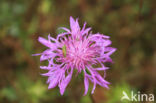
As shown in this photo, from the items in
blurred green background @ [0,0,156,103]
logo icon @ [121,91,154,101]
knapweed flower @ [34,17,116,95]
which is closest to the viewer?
knapweed flower @ [34,17,116,95]

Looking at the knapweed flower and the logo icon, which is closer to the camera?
the knapweed flower

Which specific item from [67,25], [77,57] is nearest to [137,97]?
[77,57]

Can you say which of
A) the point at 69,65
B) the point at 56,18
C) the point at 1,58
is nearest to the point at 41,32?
the point at 56,18

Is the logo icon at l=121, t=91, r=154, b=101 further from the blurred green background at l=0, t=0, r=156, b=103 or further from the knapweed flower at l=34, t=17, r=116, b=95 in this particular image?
the knapweed flower at l=34, t=17, r=116, b=95

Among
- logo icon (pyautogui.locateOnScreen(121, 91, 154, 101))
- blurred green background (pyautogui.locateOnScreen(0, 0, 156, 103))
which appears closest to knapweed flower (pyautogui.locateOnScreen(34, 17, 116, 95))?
logo icon (pyautogui.locateOnScreen(121, 91, 154, 101))

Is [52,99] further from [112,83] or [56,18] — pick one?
[56,18]

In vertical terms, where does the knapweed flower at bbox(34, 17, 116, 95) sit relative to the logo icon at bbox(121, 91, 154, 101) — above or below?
above

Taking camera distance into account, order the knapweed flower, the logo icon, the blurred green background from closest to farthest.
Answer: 1. the knapweed flower
2. the logo icon
3. the blurred green background
